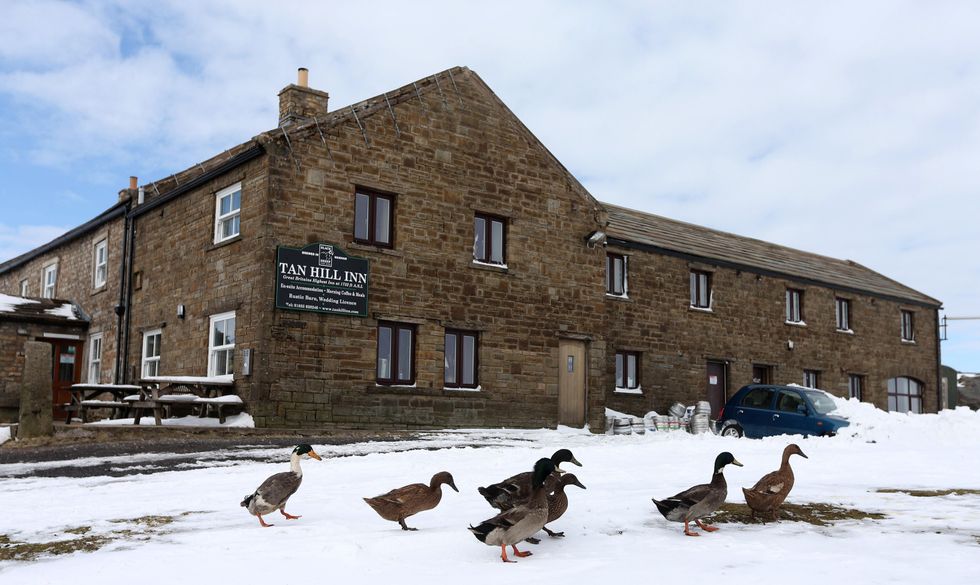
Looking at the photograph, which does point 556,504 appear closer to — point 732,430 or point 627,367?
point 732,430

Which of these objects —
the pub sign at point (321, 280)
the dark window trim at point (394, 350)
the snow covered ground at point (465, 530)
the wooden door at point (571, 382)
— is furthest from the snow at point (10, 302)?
the wooden door at point (571, 382)

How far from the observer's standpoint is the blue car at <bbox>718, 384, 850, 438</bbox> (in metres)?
18.6

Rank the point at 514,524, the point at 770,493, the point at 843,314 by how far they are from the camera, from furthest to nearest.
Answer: the point at 843,314
the point at 770,493
the point at 514,524

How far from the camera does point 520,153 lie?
71.2ft

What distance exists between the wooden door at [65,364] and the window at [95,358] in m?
0.73

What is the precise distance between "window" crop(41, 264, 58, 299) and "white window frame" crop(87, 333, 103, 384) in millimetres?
5102

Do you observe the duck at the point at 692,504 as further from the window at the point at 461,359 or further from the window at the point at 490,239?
the window at the point at 490,239

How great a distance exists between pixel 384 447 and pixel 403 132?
8024 millimetres

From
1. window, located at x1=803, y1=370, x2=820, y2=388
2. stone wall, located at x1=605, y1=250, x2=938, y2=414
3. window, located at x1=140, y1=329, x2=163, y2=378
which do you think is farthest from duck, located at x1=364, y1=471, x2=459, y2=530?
window, located at x1=803, y1=370, x2=820, y2=388

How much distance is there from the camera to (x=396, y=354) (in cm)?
1933

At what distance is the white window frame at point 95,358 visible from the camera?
2486 centimetres

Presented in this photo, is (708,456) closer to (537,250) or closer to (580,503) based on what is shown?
(580,503)

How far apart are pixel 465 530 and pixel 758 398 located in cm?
1431

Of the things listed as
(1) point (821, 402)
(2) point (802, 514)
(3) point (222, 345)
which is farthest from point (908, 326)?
(2) point (802, 514)
